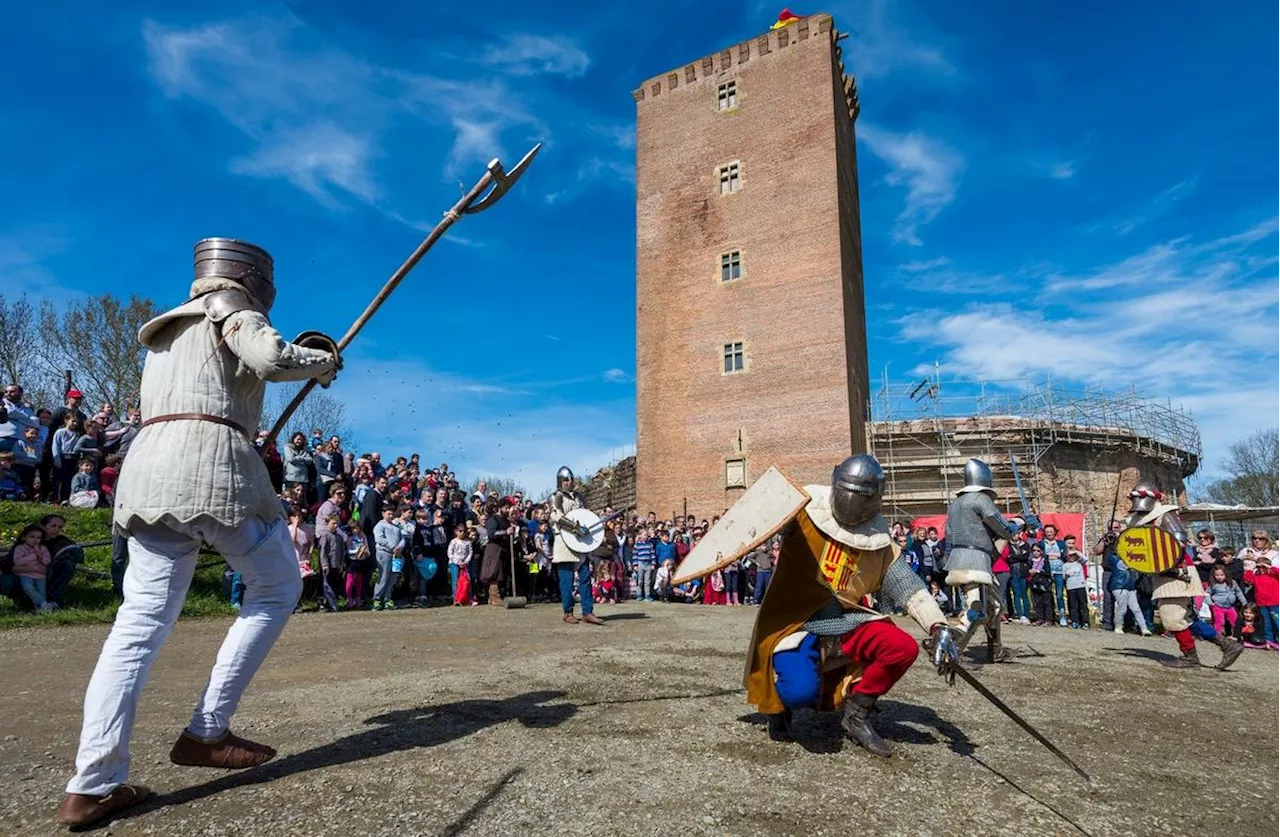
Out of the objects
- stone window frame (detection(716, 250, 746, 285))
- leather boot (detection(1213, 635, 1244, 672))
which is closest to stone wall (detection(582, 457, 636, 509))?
stone window frame (detection(716, 250, 746, 285))

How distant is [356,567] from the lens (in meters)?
10.8

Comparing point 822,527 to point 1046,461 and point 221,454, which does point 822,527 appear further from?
point 1046,461

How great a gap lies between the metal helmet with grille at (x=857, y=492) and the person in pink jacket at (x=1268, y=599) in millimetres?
9877

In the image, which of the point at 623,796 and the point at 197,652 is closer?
the point at 623,796

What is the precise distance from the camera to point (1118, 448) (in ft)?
91.9

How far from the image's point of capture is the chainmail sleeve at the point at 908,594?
11.7 ft

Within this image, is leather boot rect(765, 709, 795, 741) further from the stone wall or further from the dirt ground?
the stone wall

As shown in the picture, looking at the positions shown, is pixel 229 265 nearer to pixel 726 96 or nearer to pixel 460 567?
pixel 460 567

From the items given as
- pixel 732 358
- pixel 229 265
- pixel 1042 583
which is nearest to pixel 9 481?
pixel 229 265

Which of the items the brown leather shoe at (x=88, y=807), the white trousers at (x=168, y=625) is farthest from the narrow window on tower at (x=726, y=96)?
the brown leather shoe at (x=88, y=807)

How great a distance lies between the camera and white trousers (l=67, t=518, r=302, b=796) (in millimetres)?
2537

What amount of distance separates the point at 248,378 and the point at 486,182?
1683mm

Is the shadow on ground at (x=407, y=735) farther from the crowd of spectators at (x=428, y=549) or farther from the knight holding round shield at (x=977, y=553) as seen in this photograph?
the crowd of spectators at (x=428, y=549)

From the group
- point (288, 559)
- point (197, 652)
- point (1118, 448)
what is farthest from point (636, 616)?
point (1118, 448)
